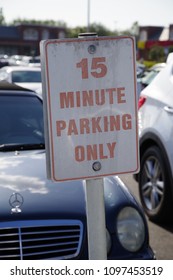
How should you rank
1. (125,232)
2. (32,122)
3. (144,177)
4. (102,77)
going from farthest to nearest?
(144,177)
(32,122)
(125,232)
(102,77)

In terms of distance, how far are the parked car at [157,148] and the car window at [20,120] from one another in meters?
1.32

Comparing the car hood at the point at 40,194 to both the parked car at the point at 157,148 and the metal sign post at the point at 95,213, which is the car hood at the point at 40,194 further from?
the parked car at the point at 157,148

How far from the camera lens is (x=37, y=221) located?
271 cm

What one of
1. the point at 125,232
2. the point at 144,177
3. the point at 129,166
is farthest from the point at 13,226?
the point at 144,177

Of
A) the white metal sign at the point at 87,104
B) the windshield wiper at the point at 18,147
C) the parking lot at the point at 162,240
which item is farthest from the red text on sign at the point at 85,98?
the parking lot at the point at 162,240

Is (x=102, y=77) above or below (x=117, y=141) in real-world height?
above

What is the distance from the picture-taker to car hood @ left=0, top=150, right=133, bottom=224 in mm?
2762

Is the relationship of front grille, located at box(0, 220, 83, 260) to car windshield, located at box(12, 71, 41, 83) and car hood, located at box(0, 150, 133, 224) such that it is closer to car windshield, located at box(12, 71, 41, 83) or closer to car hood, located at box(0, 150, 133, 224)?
car hood, located at box(0, 150, 133, 224)

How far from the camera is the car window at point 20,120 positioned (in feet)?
13.0

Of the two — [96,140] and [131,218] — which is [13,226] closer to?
[131,218]

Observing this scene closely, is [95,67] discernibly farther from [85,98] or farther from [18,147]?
[18,147]
